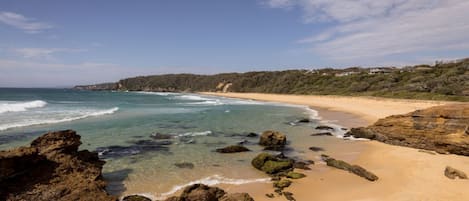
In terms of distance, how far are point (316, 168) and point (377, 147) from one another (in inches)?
242

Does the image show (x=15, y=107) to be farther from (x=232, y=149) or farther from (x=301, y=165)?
(x=301, y=165)

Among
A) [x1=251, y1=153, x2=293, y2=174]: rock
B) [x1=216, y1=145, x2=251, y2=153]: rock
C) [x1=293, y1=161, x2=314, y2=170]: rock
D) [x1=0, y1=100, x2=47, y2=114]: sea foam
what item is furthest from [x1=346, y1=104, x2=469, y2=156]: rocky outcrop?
[x1=0, y1=100, x2=47, y2=114]: sea foam

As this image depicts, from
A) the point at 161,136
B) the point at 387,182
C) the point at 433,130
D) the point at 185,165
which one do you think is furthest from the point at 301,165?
the point at 161,136

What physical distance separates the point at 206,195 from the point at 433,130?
542 inches

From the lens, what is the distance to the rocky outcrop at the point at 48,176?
30.5ft

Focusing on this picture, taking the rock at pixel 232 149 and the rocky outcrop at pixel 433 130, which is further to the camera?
the rock at pixel 232 149

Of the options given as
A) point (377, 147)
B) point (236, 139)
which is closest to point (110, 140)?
point (236, 139)

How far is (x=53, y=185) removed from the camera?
9781 millimetres

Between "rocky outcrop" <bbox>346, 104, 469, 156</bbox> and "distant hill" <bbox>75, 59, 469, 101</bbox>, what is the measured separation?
→ 3395 cm

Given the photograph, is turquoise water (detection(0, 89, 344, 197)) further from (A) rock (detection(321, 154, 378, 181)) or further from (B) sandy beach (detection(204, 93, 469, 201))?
(A) rock (detection(321, 154, 378, 181))

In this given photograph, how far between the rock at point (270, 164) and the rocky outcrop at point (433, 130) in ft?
27.2

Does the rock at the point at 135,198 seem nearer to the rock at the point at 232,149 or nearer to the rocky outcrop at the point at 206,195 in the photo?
the rocky outcrop at the point at 206,195

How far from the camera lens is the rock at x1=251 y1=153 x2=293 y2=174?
13.6 meters

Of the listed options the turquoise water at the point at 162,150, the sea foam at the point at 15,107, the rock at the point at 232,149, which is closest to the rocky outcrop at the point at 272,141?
the turquoise water at the point at 162,150
